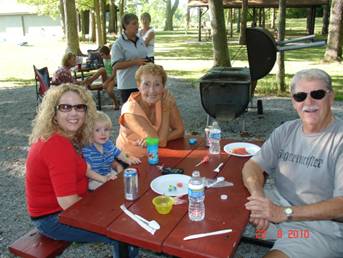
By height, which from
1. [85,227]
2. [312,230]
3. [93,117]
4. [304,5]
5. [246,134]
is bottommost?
[246,134]

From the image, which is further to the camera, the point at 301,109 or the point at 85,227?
the point at 301,109

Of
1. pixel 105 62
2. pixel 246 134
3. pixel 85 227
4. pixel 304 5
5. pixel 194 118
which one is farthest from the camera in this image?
pixel 304 5

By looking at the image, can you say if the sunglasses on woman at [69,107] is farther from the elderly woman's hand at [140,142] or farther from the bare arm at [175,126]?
the bare arm at [175,126]

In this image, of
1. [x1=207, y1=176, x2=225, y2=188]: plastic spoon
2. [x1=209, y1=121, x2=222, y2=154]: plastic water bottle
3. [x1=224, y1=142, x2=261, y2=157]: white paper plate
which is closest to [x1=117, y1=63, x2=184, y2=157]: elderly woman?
[x1=209, y1=121, x2=222, y2=154]: plastic water bottle

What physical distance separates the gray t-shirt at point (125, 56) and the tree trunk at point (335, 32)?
947cm

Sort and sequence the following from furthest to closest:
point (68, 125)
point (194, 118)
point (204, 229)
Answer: point (194, 118)
point (68, 125)
point (204, 229)

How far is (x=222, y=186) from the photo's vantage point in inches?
96.3

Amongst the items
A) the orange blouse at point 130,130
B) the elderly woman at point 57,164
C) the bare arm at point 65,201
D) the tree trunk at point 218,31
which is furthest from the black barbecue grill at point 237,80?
the bare arm at point 65,201

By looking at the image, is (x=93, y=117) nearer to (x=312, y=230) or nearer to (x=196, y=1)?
(x=312, y=230)

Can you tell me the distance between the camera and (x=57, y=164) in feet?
7.52

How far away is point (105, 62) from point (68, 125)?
283 inches

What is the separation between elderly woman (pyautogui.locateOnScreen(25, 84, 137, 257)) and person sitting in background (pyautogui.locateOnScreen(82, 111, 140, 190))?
0.31 metres

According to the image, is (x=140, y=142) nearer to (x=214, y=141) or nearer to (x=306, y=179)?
(x=214, y=141)

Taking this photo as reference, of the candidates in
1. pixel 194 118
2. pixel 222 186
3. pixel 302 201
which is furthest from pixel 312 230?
pixel 194 118
